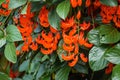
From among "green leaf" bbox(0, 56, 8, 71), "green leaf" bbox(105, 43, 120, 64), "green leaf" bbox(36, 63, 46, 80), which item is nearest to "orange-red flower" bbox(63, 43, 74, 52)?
"green leaf" bbox(105, 43, 120, 64)

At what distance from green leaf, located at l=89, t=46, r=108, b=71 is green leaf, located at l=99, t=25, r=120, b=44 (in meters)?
0.03

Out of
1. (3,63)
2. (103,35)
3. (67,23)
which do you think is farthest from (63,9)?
(3,63)

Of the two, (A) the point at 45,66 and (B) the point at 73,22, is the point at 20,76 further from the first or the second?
(B) the point at 73,22

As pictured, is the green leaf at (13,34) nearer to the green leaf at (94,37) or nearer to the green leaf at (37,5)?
the green leaf at (37,5)

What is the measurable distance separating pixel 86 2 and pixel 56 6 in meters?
0.11

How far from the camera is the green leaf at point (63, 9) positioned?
2.86ft

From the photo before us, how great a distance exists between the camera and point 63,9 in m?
0.88

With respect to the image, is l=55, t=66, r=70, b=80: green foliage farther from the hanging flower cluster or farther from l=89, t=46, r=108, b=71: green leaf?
l=89, t=46, r=108, b=71: green leaf

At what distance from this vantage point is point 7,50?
3.25 feet

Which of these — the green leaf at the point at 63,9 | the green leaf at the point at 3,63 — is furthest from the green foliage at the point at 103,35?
the green leaf at the point at 3,63

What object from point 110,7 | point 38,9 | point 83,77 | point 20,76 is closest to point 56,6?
point 38,9

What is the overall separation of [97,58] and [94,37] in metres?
0.07

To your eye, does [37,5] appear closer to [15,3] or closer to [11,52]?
[15,3]

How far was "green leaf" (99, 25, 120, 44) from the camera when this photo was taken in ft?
2.92
